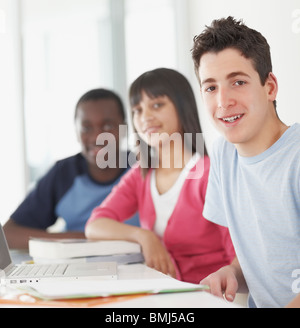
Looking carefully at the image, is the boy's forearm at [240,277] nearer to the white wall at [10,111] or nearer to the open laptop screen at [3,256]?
the open laptop screen at [3,256]

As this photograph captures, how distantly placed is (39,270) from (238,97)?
0.47m

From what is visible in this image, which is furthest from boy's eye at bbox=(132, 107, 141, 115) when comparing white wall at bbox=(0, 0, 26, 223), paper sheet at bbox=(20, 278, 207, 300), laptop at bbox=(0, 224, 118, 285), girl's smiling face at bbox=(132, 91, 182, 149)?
white wall at bbox=(0, 0, 26, 223)

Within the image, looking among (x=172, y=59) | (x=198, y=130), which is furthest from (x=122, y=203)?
(x=172, y=59)

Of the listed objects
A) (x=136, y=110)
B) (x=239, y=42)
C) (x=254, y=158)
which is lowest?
(x=254, y=158)

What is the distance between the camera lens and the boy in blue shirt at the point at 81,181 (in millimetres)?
1500

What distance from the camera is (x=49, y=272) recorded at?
30.8 inches

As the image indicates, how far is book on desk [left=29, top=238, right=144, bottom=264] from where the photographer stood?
3.17ft

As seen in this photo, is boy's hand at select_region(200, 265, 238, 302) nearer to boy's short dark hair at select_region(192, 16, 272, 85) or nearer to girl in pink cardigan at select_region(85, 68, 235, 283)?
girl in pink cardigan at select_region(85, 68, 235, 283)

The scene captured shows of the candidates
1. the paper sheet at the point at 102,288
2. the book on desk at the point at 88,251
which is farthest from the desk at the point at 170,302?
the book on desk at the point at 88,251

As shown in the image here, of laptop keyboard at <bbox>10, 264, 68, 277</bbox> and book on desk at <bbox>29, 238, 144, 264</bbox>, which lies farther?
book on desk at <bbox>29, 238, 144, 264</bbox>

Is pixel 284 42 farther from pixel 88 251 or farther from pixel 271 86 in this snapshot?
pixel 88 251

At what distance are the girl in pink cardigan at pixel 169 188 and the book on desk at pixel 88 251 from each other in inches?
1.5

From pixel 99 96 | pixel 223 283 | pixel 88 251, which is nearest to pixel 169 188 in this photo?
pixel 88 251
